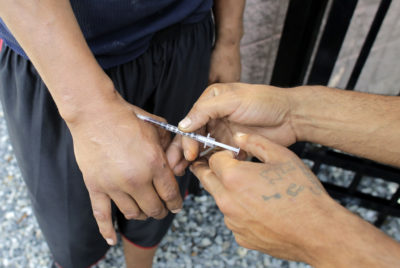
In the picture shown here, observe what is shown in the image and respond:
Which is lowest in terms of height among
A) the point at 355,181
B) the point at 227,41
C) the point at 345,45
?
the point at 355,181

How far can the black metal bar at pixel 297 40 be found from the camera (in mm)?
1864

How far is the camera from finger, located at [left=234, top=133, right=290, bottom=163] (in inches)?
46.3

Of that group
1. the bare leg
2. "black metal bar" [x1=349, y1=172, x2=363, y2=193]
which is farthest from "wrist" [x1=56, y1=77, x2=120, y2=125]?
"black metal bar" [x1=349, y1=172, x2=363, y2=193]

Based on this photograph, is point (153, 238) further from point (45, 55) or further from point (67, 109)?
point (45, 55)

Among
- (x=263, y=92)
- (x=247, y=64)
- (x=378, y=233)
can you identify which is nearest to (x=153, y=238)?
(x=263, y=92)

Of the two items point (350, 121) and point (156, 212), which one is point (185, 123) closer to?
point (156, 212)

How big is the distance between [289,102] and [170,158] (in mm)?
607

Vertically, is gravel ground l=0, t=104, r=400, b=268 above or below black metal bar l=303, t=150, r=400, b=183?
below

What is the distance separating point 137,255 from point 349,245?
1318 mm

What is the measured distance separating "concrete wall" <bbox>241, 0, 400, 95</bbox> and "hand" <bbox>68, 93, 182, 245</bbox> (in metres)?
1.38

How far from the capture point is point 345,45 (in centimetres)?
261

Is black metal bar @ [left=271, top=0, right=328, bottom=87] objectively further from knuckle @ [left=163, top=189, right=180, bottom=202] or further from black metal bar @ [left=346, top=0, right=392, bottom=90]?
knuckle @ [left=163, top=189, right=180, bottom=202]

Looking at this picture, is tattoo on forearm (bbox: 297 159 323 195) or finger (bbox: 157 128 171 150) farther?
finger (bbox: 157 128 171 150)

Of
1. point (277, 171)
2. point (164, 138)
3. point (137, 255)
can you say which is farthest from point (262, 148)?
point (137, 255)
